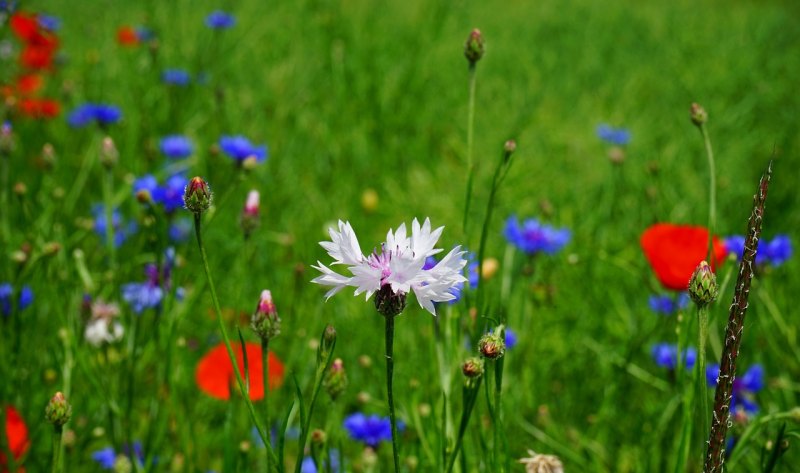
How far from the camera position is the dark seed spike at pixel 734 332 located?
58cm

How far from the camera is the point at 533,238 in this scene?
1429 millimetres

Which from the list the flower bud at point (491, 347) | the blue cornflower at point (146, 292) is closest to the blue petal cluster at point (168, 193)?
the blue cornflower at point (146, 292)

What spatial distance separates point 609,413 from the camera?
1337 millimetres

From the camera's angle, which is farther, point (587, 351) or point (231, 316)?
point (231, 316)

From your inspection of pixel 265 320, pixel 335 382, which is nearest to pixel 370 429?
pixel 335 382

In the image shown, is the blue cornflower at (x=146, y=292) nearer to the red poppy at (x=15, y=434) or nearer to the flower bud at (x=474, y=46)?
the red poppy at (x=15, y=434)

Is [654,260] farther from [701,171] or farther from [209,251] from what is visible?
[701,171]

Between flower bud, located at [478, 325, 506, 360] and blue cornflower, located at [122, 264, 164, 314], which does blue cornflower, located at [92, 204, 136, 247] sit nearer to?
blue cornflower, located at [122, 264, 164, 314]

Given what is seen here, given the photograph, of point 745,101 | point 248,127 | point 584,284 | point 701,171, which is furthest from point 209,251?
point 745,101

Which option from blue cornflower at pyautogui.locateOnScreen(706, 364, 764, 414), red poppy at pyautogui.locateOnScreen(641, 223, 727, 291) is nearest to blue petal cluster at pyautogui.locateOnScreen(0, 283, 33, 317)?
red poppy at pyautogui.locateOnScreen(641, 223, 727, 291)

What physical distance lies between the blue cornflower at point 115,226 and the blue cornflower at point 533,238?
0.79m

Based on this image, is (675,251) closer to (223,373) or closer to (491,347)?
(491,347)

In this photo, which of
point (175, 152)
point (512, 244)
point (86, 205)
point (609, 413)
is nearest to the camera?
point (609, 413)

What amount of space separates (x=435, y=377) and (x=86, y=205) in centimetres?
121
